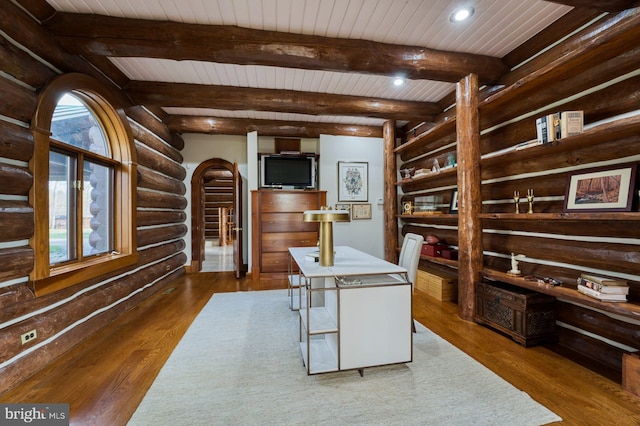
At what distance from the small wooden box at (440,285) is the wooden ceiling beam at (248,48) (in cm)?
261

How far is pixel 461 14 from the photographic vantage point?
91.9 inches

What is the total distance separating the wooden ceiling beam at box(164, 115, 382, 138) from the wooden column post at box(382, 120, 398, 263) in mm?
504

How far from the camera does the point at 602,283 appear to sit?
192cm

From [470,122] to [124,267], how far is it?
174 inches

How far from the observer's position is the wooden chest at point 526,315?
2393mm

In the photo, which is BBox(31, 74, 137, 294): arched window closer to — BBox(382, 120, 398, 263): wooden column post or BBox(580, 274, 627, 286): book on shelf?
BBox(382, 120, 398, 263): wooden column post

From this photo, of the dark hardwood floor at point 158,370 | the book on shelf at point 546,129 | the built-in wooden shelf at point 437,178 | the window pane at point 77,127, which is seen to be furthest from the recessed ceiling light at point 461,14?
the window pane at point 77,127

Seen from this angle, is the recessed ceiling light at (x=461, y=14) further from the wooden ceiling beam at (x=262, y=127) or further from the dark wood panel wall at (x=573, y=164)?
the wooden ceiling beam at (x=262, y=127)

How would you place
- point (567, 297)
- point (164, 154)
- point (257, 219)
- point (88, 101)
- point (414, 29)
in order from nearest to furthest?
point (567, 297) < point (414, 29) < point (88, 101) < point (164, 154) < point (257, 219)

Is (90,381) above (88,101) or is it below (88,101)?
below

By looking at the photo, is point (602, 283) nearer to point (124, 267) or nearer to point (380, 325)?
point (380, 325)

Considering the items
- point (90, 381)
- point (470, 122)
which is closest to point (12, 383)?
point (90, 381)

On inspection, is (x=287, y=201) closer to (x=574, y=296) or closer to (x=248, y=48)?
(x=248, y=48)

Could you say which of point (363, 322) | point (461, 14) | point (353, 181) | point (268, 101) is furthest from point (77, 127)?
point (353, 181)
